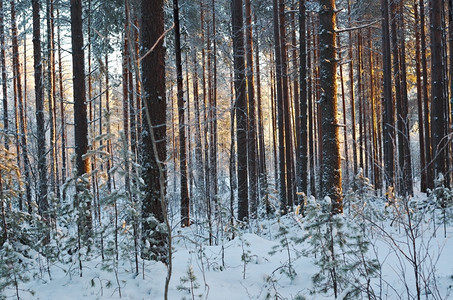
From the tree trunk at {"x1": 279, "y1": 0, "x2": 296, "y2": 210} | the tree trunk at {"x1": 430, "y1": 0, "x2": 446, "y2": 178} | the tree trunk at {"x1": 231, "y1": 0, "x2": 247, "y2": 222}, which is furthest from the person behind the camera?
the tree trunk at {"x1": 279, "y1": 0, "x2": 296, "y2": 210}

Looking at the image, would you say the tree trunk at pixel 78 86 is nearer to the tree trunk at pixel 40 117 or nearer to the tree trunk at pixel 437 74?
the tree trunk at pixel 40 117

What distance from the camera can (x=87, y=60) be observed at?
19500 millimetres

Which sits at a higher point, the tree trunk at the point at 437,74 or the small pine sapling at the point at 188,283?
the tree trunk at the point at 437,74

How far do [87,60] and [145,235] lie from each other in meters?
17.6

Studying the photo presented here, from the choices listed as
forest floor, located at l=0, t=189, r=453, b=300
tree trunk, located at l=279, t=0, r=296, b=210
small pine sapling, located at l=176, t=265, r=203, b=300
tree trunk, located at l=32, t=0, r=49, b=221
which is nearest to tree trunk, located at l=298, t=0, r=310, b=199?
tree trunk, located at l=279, t=0, r=296, b=210

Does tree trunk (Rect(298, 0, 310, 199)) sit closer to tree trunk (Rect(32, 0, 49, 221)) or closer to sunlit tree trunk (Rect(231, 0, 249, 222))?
sunlit tree trunk (Rect(231, 0, 249, 222))

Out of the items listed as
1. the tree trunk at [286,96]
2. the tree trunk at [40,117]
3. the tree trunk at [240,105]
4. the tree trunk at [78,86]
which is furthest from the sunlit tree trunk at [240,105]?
the tree trunk at [40,117]

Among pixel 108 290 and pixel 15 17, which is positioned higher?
pixel 15 17

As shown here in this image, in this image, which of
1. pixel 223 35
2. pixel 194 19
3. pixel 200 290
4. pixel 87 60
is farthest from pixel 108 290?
pixel 87 60

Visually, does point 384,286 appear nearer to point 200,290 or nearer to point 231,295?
point 231,295

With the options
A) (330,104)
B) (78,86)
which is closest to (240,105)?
(330,104)

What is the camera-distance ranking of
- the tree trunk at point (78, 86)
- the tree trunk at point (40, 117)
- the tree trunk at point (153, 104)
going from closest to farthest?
the tree trunk at point (153, 104) < the tree trunk at point (78, 86) < the tree trunk at point (40, 117)

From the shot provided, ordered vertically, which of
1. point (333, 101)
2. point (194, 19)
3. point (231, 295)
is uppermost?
point (194, 19)

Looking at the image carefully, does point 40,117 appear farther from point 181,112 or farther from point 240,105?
point 240,105
